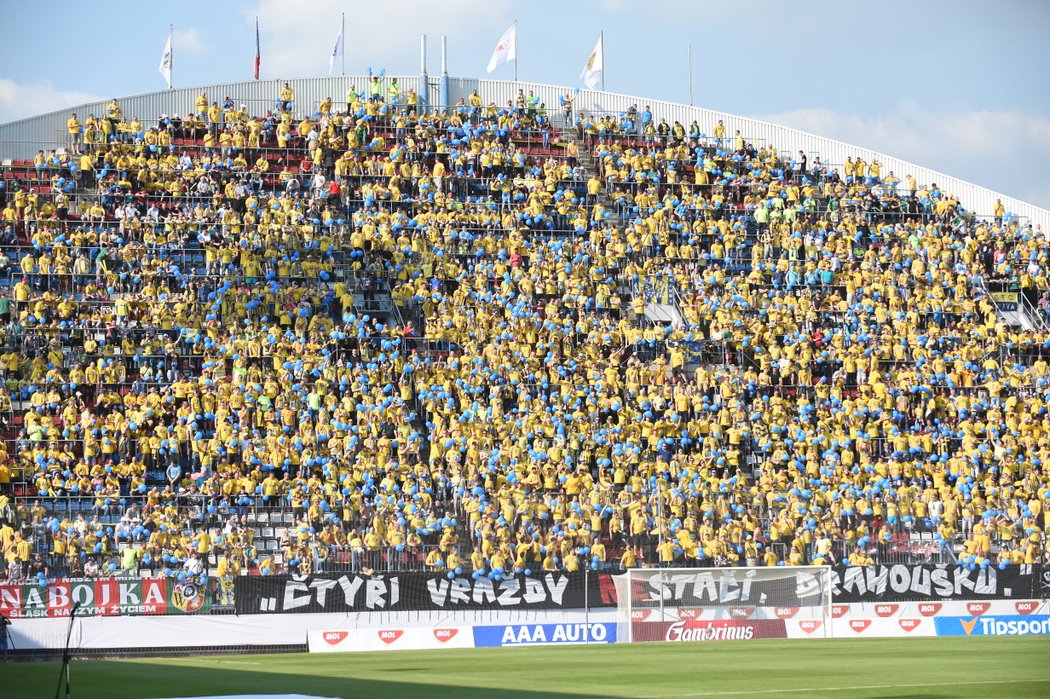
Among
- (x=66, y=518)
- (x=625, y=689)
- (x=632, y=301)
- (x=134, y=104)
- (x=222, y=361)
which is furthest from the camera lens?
(x=134, y=104)

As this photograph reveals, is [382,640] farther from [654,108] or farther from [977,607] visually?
[654,108]

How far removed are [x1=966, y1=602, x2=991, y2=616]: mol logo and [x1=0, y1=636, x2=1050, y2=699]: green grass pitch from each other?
2.66 m

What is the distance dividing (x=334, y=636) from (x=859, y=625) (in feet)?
39.8

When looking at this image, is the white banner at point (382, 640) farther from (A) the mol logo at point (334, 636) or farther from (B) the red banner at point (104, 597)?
(B) the red banner at point (104, 597)

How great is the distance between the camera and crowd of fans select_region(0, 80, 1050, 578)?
35188mm

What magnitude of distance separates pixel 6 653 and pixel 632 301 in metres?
22.7

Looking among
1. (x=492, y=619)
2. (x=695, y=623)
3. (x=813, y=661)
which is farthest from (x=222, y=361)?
(x=813, y=661)

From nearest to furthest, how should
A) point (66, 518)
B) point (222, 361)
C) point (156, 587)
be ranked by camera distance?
point (156, 587) → point (66, 518) → point (222, 361)

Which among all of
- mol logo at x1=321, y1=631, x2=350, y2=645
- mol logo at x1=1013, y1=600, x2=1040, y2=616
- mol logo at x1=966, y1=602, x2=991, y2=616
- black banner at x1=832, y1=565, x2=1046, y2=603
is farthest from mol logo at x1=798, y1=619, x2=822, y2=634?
mol logo at x1=321, y1=631, x2=350, y2=645

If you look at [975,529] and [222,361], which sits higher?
[222,361]

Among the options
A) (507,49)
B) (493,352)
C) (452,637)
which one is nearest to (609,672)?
(452,637)

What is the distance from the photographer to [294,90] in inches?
2048

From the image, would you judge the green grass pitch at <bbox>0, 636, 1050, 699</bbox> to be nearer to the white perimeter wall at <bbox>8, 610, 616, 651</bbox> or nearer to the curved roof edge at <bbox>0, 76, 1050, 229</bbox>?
the white perimeter wall at <bbox>8, 610, 616, 651</bbox>

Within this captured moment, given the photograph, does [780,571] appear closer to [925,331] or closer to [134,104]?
[925,331]
